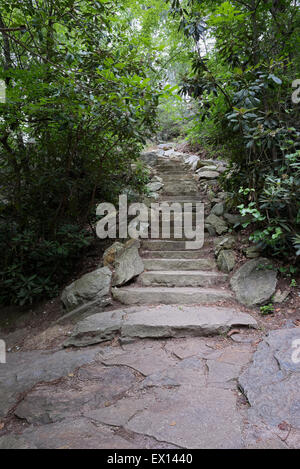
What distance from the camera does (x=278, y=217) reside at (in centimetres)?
319

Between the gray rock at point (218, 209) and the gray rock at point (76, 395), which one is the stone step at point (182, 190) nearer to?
the gray rock at point (218, 209)

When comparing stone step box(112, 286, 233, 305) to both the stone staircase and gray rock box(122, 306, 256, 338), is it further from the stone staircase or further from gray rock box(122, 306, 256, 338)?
gray rock box(122, 306, 256, 338)

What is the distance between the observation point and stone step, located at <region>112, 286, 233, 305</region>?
325 centimetres

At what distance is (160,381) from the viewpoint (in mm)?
2025

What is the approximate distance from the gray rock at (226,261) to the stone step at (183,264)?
0.13m

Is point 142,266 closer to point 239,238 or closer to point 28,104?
point 239,238

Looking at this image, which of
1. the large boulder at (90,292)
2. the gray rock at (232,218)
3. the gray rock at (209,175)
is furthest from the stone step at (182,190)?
the large boulder at (90,292)

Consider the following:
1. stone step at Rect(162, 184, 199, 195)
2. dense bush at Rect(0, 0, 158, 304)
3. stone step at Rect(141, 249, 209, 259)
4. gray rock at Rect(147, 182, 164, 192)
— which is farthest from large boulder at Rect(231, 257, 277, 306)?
gray rock at Rect(147, 182, 164, 192)

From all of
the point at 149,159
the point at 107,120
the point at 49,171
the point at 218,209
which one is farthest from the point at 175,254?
the point at 149,159

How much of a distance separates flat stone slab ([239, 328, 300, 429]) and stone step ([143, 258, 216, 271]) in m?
1.55

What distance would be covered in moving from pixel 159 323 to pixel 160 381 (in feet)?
2.45

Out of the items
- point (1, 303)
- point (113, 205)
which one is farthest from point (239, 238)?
point (1, 303)

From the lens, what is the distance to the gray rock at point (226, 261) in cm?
371

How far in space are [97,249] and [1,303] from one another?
161 centimetres
